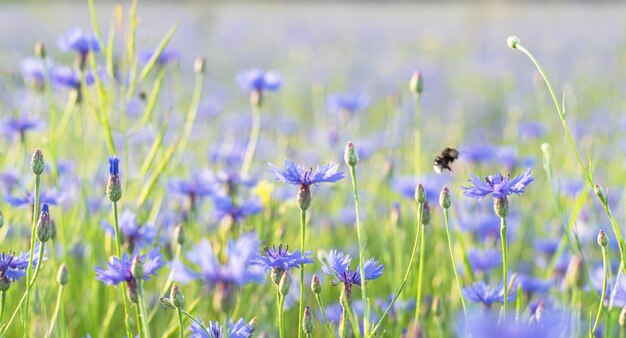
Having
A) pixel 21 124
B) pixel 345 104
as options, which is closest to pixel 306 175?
pixel 21 124

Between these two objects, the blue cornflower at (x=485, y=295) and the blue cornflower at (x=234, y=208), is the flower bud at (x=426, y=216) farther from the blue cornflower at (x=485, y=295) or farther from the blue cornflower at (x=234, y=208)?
the blue cornflower at (x=234, y=208)

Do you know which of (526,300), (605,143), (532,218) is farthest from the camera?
(605,143)

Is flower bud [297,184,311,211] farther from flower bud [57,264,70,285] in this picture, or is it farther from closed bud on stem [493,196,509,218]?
flower bud [57,264,70,285]

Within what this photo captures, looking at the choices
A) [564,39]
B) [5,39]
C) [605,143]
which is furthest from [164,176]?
[564,39]

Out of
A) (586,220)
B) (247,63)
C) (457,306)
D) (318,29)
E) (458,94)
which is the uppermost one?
(318,29)

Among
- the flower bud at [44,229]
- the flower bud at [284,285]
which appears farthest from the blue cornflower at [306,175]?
the flower bud at [44,229]

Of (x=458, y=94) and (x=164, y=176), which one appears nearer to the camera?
(x=164, y=176)

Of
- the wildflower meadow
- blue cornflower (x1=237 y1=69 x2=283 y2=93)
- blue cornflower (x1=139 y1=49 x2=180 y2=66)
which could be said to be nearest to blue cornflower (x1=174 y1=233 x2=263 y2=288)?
the wildflower meadow

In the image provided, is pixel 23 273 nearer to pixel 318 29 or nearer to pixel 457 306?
pixel 457 306

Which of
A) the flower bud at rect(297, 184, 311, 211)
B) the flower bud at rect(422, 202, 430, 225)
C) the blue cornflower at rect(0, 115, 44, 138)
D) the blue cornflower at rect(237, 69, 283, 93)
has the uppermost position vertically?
the blue cornflower at rect(237, 69, 283, 93)
